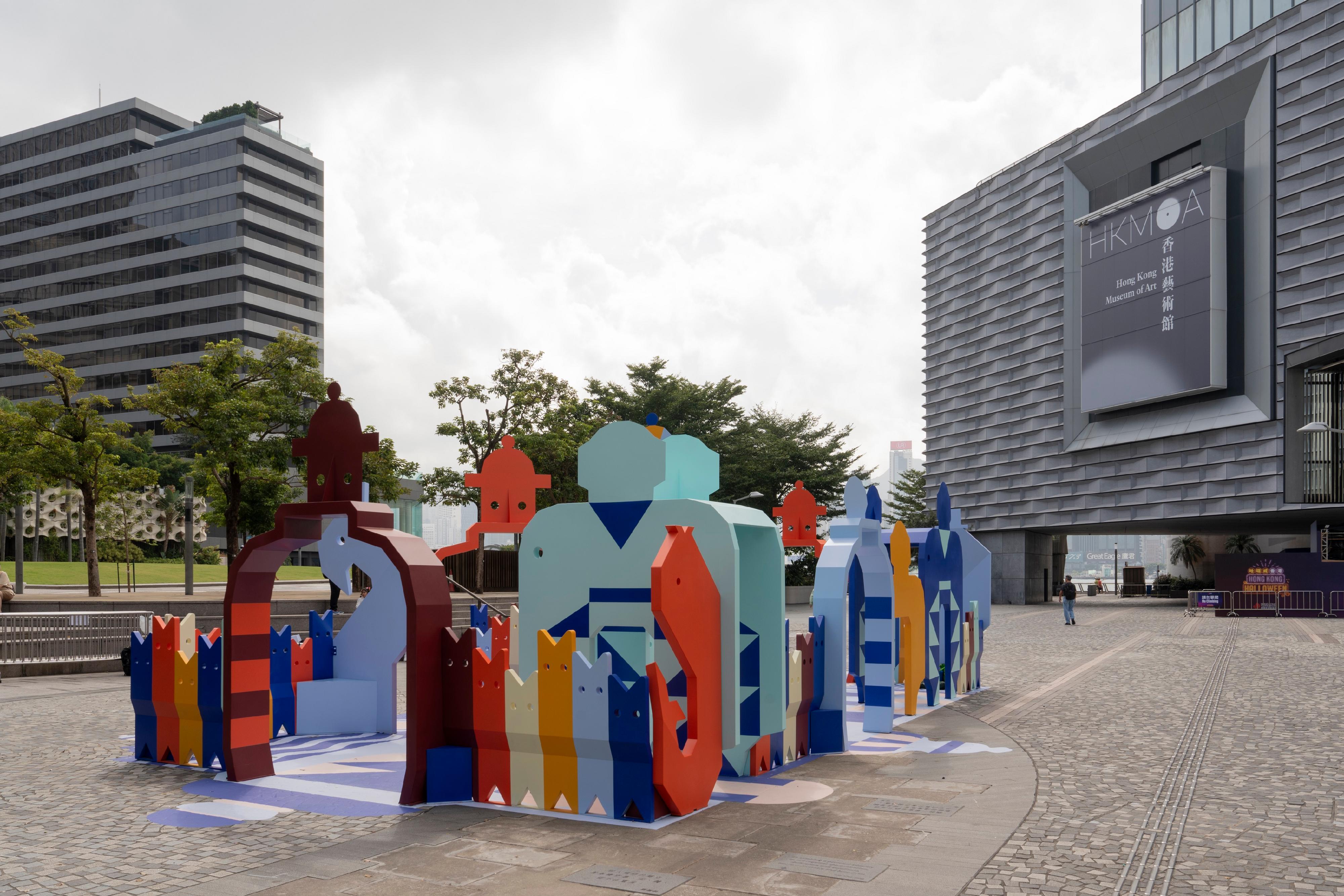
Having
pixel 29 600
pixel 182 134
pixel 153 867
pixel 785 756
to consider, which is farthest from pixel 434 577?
pixel 182 134

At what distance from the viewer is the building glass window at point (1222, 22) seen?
4155 centimetres

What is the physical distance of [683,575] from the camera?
Result: 688cm

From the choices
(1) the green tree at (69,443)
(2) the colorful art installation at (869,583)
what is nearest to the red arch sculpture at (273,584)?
(2) the colorful art installation at (869,583)

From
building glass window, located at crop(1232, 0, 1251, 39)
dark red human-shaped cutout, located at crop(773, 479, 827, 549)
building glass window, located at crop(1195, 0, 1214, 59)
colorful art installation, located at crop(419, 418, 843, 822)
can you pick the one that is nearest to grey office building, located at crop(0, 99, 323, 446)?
building glass window, located at crop(1195, 0, 1214, 59)

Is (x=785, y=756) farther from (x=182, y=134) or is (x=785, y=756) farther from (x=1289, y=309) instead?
(x=182, y=134)

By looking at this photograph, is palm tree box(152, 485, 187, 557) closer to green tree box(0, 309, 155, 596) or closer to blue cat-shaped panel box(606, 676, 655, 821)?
green tree box(0, 309, 155, 596)

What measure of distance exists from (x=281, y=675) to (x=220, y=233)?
282 ft

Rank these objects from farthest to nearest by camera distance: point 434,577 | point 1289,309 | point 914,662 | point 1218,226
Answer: point 1218,226 < point 1289,309 < point 914,662 < point 434,577

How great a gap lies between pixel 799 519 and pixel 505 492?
21.4ft

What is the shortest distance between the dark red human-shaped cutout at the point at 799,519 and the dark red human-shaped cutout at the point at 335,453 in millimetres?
9800

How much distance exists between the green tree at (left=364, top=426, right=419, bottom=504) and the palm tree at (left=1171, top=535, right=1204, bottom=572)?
170 ft

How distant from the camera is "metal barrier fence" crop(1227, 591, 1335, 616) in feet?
115

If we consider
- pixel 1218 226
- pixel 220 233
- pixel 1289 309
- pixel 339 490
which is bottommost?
pixel 339 490

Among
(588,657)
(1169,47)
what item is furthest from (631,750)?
Result: (1169,47)
